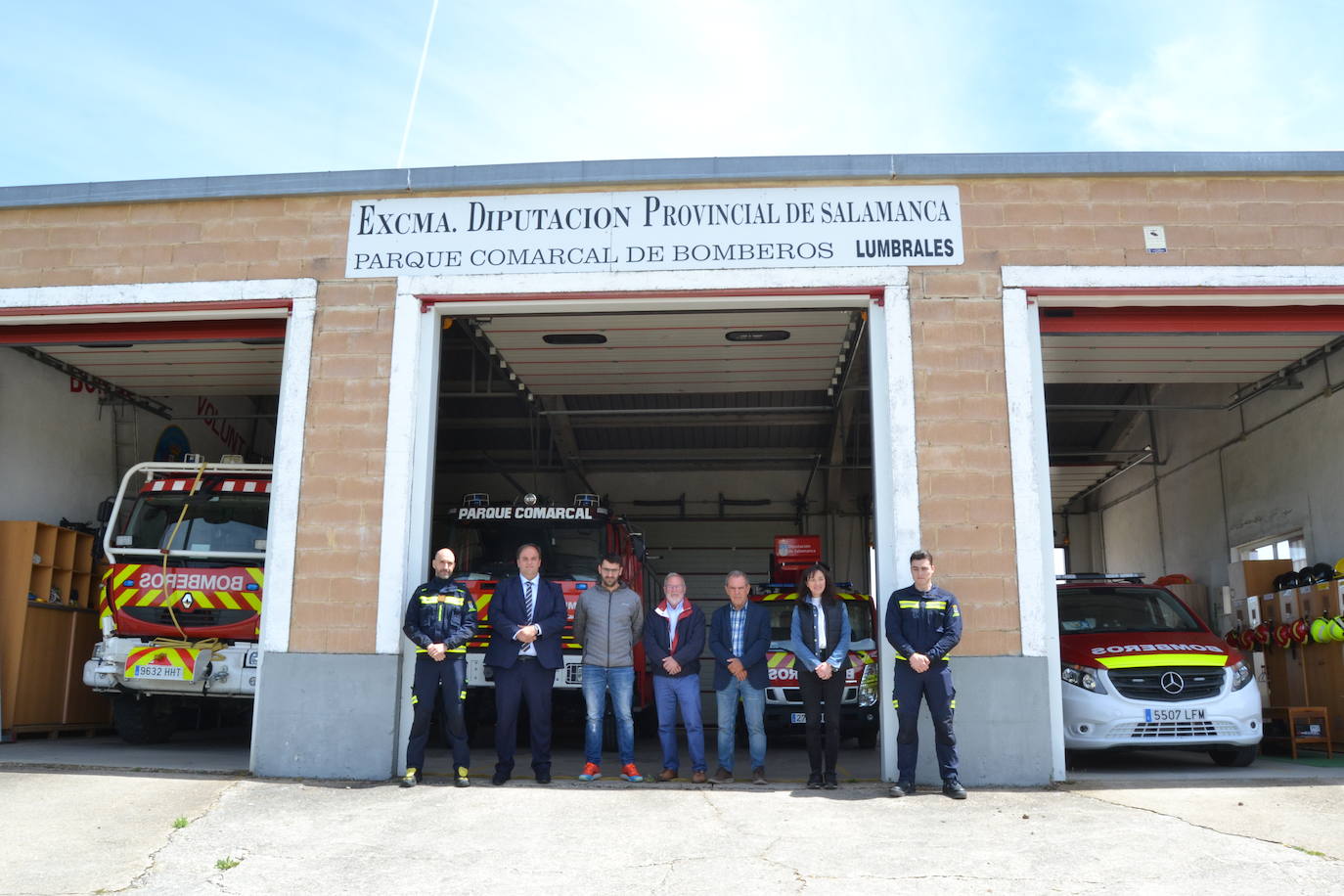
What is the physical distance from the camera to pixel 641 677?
1188cm

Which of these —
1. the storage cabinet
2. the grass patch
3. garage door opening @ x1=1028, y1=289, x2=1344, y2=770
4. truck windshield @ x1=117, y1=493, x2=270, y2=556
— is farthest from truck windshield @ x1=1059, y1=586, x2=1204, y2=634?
the storage cabinet

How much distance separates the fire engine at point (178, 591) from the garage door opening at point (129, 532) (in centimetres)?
1

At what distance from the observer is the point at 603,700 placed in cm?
833

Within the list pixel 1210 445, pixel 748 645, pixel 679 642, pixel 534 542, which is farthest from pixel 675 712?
pixel 1210 445

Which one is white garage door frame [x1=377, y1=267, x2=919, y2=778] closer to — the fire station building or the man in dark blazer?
the fire station building

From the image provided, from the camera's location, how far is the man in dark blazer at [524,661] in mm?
8047

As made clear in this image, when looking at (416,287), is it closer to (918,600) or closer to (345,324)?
(345,324)

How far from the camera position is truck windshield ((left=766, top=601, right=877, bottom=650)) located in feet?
40.4

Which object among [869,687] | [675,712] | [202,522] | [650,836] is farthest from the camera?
[869,687]

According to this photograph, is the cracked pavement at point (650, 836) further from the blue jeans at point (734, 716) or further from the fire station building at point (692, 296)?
the fire station building at point (692, 296)

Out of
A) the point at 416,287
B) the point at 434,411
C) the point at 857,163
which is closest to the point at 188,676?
the point at 434,411

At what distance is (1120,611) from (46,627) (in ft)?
34.9

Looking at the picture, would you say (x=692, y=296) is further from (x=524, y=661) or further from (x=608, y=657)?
(x=524, y=661)

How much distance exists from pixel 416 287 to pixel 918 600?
183 inches
